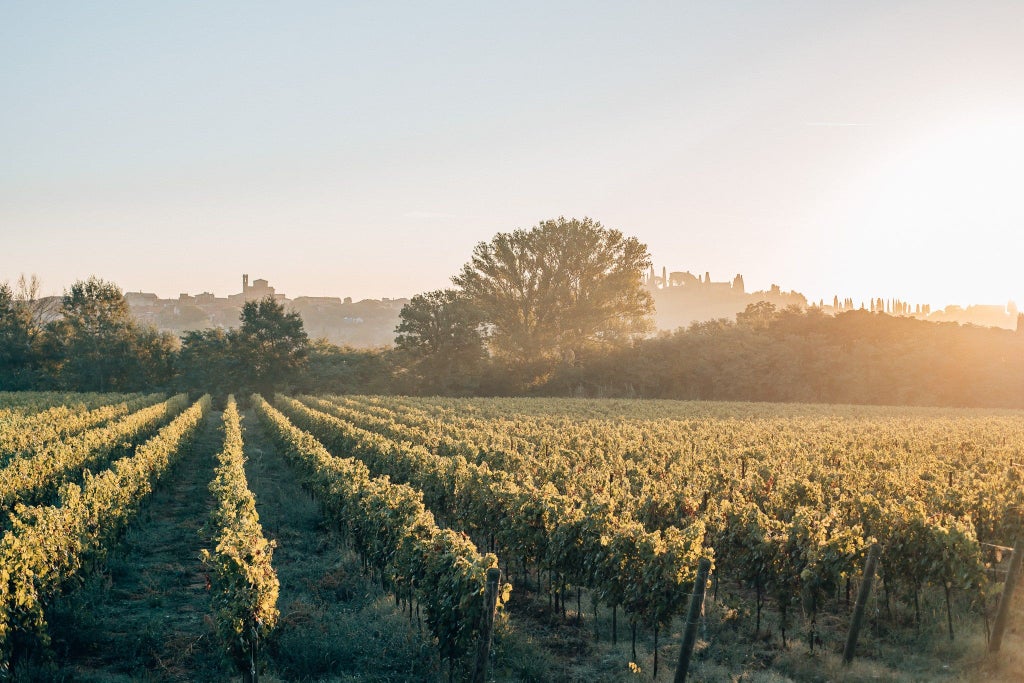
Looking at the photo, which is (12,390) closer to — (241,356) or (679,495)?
(241,356)

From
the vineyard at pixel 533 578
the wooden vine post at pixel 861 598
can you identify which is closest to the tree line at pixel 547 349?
the vineyard at pixel 533 578

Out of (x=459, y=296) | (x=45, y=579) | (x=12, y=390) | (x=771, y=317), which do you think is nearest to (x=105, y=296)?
(x=12, y=390)

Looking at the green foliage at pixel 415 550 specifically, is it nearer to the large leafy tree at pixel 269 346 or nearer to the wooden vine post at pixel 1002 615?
the wooden vine post at pixel 1002 615

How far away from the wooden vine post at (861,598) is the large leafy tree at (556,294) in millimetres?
52890

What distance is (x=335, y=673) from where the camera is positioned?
876cm

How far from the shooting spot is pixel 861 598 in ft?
28.3

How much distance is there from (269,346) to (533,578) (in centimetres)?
6121

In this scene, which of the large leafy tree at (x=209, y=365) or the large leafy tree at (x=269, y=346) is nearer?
the large leafy tree at (x=269, y=346)

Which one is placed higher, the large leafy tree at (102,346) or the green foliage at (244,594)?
the large leafy tree at (102,346)

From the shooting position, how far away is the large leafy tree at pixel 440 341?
64.2 m

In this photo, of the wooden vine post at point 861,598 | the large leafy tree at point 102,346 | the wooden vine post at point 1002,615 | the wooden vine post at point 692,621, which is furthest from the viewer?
the large leafy tree at point 102,346

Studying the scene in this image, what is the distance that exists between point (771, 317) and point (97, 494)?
59.7 meters

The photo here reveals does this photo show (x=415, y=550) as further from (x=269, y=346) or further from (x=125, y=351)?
(x=125, y=351)

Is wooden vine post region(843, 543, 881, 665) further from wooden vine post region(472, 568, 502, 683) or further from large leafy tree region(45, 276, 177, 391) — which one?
large leafy tree region(45, 276, 177, 391)
